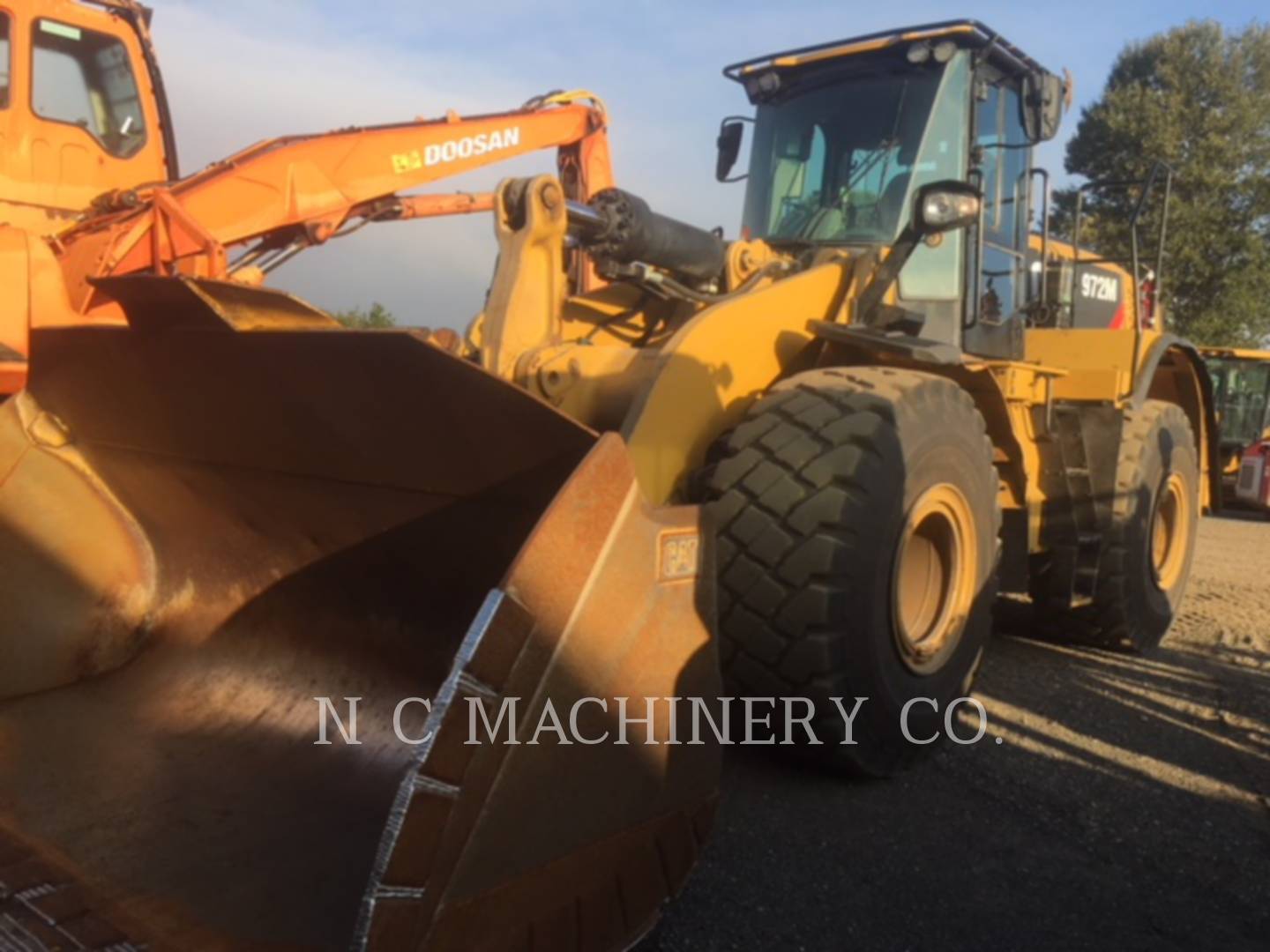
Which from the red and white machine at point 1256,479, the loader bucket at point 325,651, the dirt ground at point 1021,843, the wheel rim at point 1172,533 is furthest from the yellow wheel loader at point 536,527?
the red and white machine at point 1256,479

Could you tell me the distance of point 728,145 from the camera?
17.3 feet

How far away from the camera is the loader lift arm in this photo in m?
5.46

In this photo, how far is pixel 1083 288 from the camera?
6141 millimetres

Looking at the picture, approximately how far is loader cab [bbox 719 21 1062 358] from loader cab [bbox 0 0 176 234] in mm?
3744

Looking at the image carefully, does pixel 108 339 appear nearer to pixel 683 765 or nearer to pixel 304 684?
pixel 304 684

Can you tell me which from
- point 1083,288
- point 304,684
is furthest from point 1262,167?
point 304,684

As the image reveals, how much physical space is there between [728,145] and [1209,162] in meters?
22.3

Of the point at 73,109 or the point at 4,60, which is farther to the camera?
the point at 73,109

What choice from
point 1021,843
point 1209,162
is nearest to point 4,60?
point 1021,843

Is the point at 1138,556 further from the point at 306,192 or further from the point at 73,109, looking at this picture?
the point at 73,109

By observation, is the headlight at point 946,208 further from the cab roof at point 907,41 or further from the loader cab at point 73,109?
the loader cab at point 73,109

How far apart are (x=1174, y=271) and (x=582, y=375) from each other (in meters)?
23.7

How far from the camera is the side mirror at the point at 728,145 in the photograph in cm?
523

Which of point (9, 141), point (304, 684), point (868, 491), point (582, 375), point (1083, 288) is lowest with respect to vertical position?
point (304, 684)
